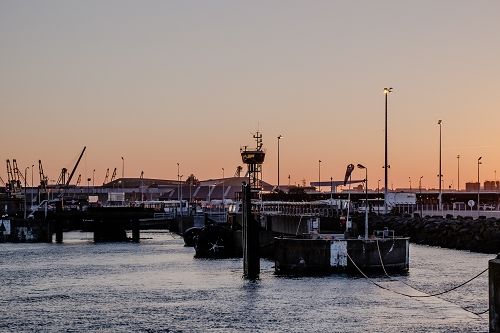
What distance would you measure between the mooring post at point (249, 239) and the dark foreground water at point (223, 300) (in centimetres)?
108

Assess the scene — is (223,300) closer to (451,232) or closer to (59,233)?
(451,232)

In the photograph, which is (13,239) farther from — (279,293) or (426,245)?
(279,293)

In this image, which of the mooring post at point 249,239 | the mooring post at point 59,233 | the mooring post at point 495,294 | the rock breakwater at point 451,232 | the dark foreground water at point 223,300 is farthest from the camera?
the mooring post at point 59,233

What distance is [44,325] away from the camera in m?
50.6

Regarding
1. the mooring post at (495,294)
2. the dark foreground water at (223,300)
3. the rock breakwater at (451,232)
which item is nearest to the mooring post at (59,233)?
the rock breakwater at (451,232)

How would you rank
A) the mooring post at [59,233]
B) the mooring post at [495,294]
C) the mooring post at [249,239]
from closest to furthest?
the mooring post at [495,294] → the mooring post at [249,239] → the mooring post at [59,233]

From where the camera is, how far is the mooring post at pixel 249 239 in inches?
2726

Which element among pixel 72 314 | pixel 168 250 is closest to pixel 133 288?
pixel 72 314

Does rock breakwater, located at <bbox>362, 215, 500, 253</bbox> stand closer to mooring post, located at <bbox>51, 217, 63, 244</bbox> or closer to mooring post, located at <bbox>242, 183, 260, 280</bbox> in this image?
mooring post, located at <bbox>242, 183, 260, 280</bbox>

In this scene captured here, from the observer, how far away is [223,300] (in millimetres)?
61406

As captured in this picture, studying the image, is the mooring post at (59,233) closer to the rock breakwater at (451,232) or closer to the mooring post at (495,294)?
the rock breakwater at (451,232)

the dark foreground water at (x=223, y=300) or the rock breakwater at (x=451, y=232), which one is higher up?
the rock breakwater at (x=451, y=232)

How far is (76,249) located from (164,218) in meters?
54.8

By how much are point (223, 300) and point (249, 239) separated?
9.26 m
